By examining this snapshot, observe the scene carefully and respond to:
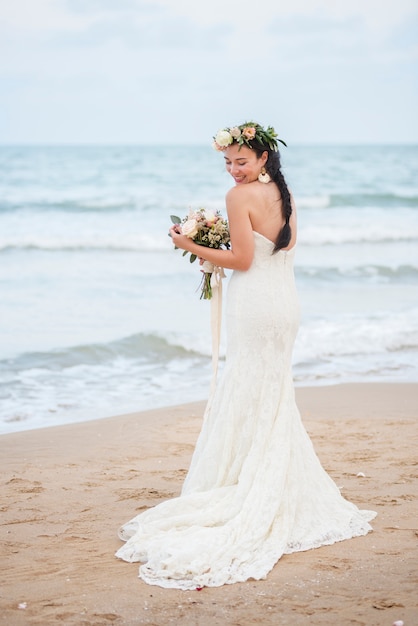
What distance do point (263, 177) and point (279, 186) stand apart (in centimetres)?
10

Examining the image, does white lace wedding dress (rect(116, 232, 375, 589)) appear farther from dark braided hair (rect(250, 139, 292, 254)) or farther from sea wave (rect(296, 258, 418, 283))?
sea wave (rect(296, 258, 418, 283))

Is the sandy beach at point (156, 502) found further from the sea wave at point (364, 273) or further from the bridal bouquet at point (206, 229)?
the sea wave at point (364, 273)

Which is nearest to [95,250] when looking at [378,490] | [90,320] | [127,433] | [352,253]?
[352,253]

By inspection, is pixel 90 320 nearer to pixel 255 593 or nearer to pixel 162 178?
pixel 255 593

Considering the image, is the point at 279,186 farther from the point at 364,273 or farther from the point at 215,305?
the point at 364,273

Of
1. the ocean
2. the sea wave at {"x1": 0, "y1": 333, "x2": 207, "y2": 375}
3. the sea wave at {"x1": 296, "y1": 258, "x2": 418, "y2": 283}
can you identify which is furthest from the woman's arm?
the sea wave at {"x1": 296, "y1": 258, "x2": 418, "y2": 283}

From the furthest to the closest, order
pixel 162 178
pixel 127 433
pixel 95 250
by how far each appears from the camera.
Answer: pixel 162 178
pixel 95 250
pixel 127 433

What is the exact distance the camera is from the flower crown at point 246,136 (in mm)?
4730

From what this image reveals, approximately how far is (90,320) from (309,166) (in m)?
34.2

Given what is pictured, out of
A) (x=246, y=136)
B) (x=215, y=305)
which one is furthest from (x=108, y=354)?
(x=246, y=136)

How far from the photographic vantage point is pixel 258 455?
4.81 meters

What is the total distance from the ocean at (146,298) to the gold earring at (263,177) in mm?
2248

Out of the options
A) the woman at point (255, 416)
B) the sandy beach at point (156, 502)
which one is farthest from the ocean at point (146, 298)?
the woman at point (255, 416)

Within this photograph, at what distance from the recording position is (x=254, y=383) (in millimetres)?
4875
